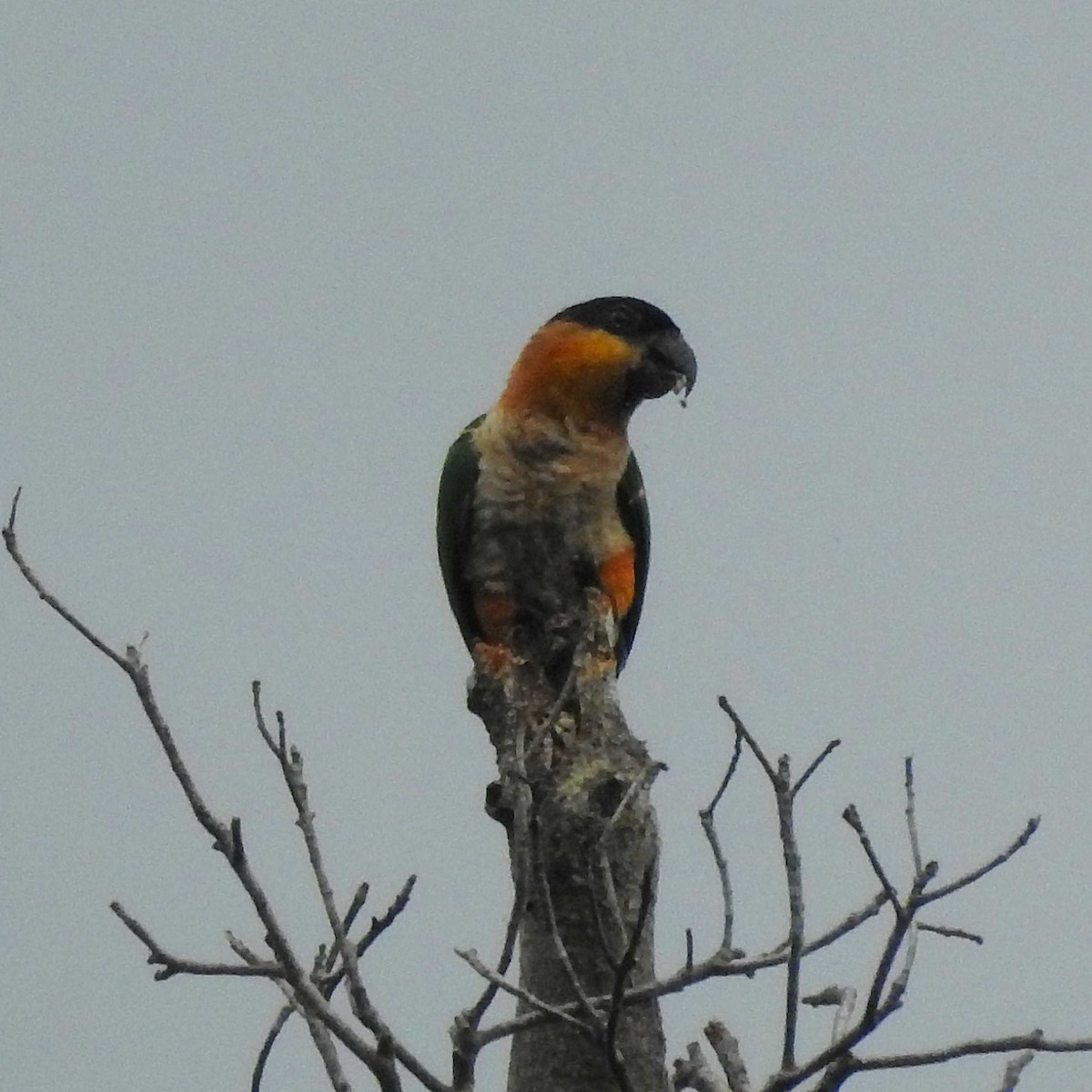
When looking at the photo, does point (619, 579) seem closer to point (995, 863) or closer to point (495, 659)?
point (495, 659)

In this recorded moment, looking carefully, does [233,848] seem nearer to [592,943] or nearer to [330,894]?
[330,894]

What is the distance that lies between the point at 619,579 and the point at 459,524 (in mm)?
764

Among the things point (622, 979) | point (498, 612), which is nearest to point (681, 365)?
point (498, 612)

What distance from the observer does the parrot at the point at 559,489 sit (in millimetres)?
7422

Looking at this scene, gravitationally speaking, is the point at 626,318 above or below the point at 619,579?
above

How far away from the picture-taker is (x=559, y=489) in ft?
24.5

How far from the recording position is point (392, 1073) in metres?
3.68

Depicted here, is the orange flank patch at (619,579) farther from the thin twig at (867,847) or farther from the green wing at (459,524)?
the thin twig at (867,847)

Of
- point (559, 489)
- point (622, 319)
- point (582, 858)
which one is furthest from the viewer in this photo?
point (622, 319)

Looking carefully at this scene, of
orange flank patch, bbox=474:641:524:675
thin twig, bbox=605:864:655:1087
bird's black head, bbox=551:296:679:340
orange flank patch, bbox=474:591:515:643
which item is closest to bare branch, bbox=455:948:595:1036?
thin twig, bbox=605:864:655:1087

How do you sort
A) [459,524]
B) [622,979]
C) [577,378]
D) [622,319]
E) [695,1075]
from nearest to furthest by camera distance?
[622,979]
[695,1075]
[459,524]
[577,378]
[622,319]

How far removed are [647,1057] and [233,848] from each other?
189 centimetres

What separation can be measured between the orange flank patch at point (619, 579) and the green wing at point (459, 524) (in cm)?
64

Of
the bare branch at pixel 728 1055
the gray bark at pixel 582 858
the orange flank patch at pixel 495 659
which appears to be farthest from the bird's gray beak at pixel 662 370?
the bare branch at pixel 728 1055
